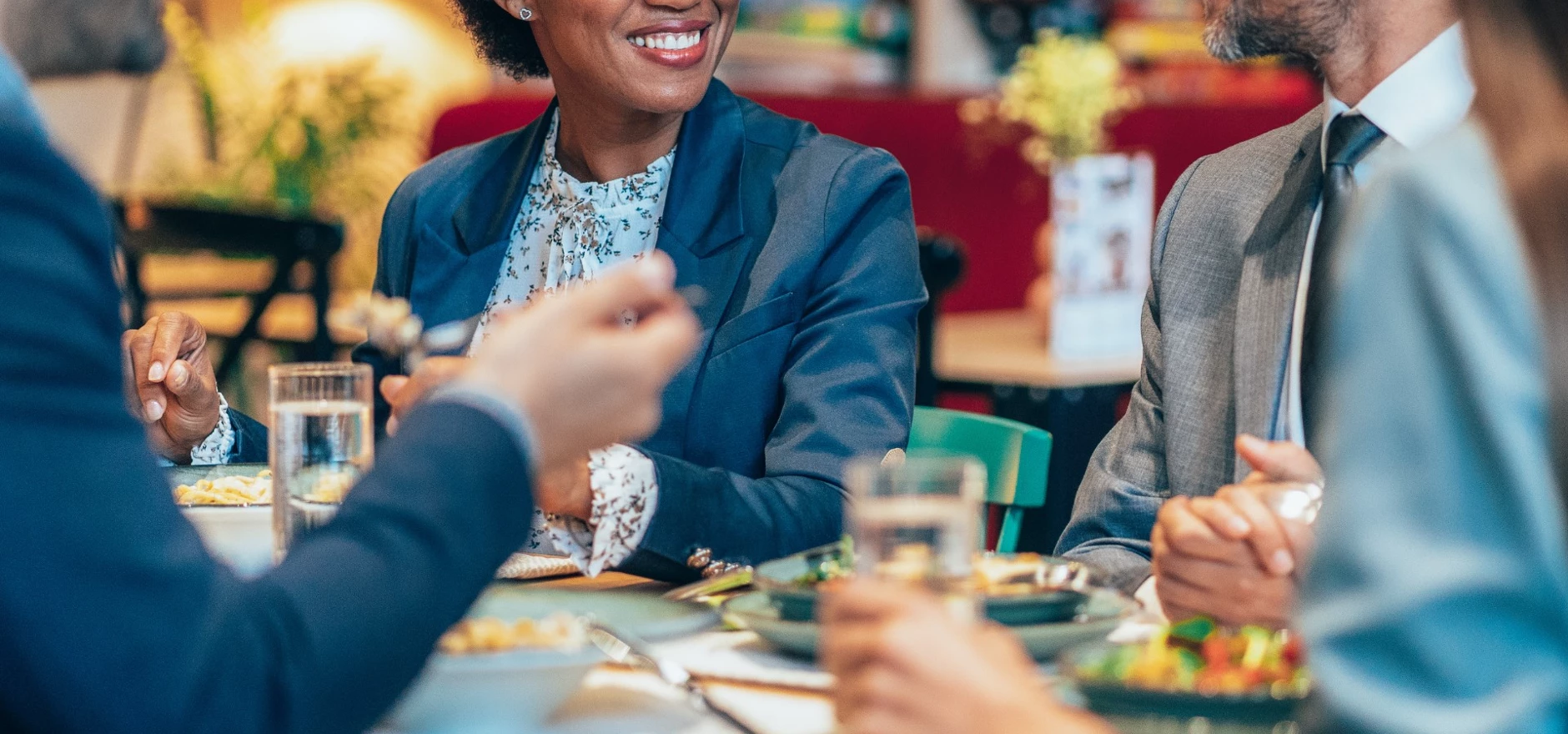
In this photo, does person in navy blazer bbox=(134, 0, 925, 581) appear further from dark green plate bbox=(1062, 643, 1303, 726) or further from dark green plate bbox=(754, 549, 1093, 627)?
dark green plate bbox=(1062, 643, 1303, 726)

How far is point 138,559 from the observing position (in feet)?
2.51

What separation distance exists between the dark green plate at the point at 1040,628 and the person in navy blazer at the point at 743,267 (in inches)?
12.1

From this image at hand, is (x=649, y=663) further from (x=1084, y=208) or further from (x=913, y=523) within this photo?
(x=1084, y=208)

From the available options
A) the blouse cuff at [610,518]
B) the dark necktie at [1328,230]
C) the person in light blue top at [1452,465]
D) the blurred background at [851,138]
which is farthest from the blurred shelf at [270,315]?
the person in light blue top at [1452,465]

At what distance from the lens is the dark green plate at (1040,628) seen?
107 cm

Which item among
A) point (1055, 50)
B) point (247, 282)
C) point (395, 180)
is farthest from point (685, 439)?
point (395, 180)

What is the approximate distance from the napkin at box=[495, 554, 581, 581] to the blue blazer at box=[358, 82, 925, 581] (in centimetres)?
9

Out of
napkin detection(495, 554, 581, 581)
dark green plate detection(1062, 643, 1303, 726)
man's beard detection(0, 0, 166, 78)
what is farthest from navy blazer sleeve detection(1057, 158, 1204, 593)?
man's beard detection(0, 0, 166, 78)

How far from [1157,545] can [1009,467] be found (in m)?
0.60

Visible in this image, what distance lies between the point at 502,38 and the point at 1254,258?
1.02 metres

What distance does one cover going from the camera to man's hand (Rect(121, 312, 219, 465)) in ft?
5.63

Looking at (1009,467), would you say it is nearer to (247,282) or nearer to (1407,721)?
(1407,721)

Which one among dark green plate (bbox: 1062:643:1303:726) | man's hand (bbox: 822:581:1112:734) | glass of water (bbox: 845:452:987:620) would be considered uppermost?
glass of water (bbox: 845:452:987:620)

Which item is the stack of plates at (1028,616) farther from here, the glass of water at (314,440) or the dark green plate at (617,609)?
the glass of water at (314,440)
